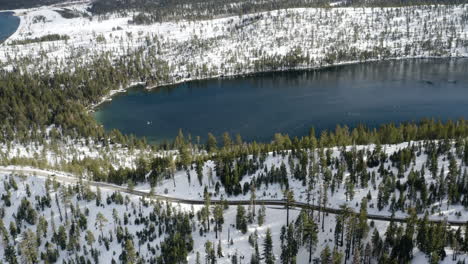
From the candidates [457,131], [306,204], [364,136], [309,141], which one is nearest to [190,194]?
[306,204]

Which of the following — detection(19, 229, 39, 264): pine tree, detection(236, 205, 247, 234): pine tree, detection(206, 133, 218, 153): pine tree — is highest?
detection(206, 133, 218, 153): pine tree

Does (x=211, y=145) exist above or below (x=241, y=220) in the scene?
above

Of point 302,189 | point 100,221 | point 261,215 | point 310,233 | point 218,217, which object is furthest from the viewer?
point 302,189

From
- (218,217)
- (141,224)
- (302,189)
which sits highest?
(302,189)

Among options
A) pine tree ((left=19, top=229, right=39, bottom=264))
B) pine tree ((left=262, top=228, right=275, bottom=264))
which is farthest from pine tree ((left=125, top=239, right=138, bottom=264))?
pine tree ((left=262, top=228, right=275, bottom=264))

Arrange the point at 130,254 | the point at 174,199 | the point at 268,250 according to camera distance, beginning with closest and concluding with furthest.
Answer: the point at 268,250 → the point at 130,254 → the point at 174,199

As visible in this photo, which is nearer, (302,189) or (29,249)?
(29,249)

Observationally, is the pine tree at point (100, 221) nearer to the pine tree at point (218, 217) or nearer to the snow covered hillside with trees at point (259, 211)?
the snow covered hillside with trees at point (259, 211)

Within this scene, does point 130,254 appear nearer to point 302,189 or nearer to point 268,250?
point 268,250

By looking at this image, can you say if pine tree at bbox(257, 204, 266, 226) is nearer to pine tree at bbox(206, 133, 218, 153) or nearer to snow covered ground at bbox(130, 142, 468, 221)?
snow covered ground at bbox(130, 142, 468, 221)

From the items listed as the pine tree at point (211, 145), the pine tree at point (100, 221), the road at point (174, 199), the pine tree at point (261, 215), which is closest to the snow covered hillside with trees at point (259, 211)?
the pine tree at point (261, 215)

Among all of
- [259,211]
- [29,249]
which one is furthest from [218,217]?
[29,249]
